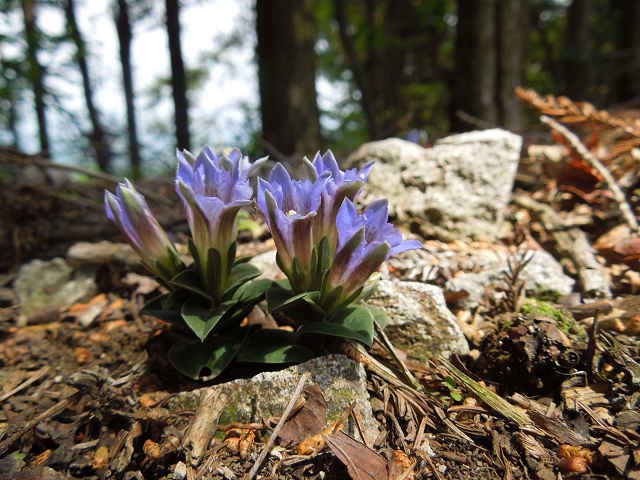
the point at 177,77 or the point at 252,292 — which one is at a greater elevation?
the point at 177,77

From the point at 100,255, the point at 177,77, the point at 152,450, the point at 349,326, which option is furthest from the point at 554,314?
the point at 177,77

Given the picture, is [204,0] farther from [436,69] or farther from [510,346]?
[510,346]

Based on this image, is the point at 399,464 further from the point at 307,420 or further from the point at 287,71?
the point at 287,71

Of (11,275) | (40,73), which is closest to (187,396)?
(11,275)

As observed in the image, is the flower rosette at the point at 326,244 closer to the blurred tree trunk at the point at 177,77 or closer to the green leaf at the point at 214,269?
the green leaf at the point at 214,269

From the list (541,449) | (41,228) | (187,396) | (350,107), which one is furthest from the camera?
(350,107)

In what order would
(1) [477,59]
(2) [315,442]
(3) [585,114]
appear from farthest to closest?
(1) [477,59], (3) [585,114], (2) [315,442]

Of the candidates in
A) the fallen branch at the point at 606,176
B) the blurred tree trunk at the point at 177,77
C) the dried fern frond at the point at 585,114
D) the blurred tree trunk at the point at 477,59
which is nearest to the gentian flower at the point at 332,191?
the fallen branch at the point at 606,176
